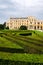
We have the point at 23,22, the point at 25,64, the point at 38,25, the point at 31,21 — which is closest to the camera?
the point at 25,64

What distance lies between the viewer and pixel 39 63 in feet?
35.8

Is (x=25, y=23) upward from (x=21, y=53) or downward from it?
downward

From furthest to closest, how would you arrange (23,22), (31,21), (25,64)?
(23,22)
(31,21)
(25,64)

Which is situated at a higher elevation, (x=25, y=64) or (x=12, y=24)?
(x=25, y=64)

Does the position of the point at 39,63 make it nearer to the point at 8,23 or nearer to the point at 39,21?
the point at 39,21

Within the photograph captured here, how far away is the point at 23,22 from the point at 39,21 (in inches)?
1003

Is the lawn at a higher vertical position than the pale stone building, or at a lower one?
higher

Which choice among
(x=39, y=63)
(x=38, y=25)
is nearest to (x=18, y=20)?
(x=38, y=25)

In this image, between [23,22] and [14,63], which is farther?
[23,22]

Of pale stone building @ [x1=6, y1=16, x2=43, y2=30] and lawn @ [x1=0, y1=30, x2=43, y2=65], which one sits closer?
lawn @ [x1=0, y1=30, x2=43, y2=65]

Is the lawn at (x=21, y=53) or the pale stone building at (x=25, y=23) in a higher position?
the lawn at (x=21, y=53)

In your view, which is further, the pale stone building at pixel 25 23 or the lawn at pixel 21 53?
the pale stone building at pixel 25 23

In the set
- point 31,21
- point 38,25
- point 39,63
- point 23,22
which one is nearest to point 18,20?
point 23,22

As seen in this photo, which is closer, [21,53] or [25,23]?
[21,53]
